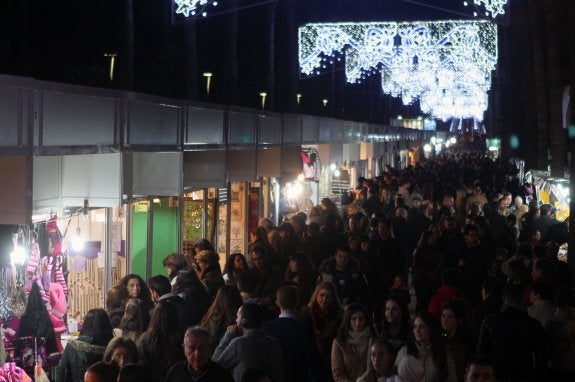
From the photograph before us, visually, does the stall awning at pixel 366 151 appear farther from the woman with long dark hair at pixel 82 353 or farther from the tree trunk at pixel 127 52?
the woman with long dark hair at pixel 82 353

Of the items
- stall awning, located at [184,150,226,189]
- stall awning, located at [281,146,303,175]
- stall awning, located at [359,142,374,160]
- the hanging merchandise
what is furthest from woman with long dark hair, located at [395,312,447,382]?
stall awning, located at [359,142,374,160]

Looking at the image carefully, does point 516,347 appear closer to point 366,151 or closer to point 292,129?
point 292,129

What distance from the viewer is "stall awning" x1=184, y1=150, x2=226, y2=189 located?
14.7 meters

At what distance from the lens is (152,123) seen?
435 inches

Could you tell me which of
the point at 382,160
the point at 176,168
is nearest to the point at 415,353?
the point at 176,168

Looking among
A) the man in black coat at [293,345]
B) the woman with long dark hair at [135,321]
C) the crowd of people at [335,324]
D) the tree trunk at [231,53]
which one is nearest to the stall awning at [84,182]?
the crowd of people at [335,324]

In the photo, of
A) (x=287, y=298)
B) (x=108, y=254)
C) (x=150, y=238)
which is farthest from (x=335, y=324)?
(x=150, y=238)

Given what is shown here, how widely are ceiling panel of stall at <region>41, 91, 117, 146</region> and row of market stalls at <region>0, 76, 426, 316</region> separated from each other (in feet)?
0.04

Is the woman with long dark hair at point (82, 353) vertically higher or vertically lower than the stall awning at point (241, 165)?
lower

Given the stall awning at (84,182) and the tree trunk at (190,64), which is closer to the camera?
the stall awning at (84,182)

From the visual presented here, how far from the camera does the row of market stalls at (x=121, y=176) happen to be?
7762 mm

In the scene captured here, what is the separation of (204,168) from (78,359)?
7.72 meters

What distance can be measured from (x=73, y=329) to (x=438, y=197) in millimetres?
18344

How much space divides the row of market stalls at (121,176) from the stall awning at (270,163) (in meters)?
0.02
